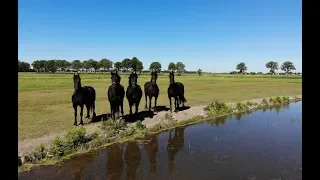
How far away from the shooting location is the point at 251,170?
7.98 meters

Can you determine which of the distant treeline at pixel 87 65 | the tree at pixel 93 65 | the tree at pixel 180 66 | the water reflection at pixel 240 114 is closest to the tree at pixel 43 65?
the distant treeline at pixel 87 65

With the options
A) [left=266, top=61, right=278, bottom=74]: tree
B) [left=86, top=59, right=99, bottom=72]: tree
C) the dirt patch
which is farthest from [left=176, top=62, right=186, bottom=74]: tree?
the dirt patch

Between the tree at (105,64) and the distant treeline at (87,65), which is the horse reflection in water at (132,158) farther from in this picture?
the tree at (105,64)

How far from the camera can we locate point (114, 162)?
8805 millimetres

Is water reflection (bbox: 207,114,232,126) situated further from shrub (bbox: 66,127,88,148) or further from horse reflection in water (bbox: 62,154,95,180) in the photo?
horse reflection in water (bbox: 62,154,95,180)

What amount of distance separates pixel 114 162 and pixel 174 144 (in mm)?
3150

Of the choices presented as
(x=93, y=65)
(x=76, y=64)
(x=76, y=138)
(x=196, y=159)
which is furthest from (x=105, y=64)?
(x=196, y=159)

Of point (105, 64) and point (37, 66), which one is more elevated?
point (105, 64)

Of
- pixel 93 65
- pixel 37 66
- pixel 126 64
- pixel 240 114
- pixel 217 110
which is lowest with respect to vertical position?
pixel 240 114

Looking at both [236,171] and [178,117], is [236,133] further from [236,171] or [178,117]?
[236,171]

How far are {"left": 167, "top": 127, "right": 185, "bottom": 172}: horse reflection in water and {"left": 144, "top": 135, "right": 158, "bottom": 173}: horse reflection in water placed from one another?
515 millimetres

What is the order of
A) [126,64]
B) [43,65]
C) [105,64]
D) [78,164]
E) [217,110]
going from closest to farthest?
1. [78,164]
2. [217,110]
3. [43,65]
4. [126,64]
5. [105,64]

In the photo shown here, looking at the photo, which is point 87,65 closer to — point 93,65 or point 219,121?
point 93,65

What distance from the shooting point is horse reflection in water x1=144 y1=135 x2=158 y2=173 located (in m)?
8.36
